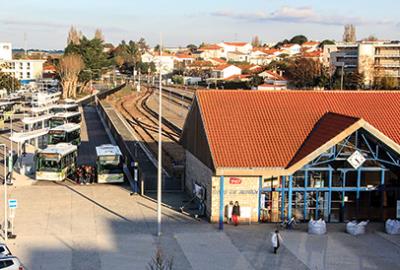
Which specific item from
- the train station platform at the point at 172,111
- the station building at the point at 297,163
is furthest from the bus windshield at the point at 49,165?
the train station platform at the point at 172,111

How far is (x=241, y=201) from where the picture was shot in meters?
26.6

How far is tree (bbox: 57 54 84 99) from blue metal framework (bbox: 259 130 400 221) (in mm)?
90542

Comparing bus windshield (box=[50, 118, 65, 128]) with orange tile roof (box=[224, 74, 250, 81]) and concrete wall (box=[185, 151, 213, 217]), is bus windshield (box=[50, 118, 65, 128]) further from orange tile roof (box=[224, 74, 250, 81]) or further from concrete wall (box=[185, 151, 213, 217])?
orange tile roof (box=[224, 74, 250, 81])

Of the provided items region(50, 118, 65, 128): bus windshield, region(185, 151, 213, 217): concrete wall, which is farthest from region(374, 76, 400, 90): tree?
region(185, 151, 213, 217): concrete wall

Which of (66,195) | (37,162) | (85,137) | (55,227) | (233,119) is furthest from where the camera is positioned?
(85,137)

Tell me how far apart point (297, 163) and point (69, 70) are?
303ft

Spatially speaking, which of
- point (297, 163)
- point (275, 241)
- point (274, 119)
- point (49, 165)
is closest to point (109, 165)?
point (49, 165)

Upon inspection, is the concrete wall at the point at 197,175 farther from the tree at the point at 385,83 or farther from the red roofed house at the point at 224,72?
the red roofed house at the point at 224,72

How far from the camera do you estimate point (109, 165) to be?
118ft

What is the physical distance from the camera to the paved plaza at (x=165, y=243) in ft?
69.2

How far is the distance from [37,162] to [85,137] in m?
23.2

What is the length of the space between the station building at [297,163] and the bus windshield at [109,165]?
25.1 feet

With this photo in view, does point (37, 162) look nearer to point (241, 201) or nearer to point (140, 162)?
point (140, 162)

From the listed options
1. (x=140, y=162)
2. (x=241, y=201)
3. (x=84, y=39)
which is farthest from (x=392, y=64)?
(x=241, y=201)
